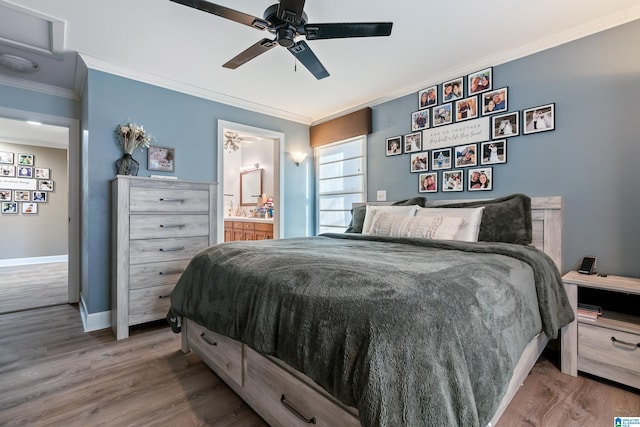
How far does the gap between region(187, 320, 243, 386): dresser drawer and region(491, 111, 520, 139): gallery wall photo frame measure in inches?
104

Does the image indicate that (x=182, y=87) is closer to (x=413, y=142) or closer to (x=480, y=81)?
(x=413, y=142)

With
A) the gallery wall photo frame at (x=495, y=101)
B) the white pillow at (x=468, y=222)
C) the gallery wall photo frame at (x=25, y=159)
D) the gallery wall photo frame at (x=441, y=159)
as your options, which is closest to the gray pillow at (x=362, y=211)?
the gallery wall photo frame at (x=441, y=159)

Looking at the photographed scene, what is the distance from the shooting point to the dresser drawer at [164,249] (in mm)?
2535

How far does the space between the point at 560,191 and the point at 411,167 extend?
1.33m

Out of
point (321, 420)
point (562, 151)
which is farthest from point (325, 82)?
point (321, 420)

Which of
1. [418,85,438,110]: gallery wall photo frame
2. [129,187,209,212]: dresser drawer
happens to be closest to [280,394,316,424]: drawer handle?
[129,187,209,212]: dresser drawer

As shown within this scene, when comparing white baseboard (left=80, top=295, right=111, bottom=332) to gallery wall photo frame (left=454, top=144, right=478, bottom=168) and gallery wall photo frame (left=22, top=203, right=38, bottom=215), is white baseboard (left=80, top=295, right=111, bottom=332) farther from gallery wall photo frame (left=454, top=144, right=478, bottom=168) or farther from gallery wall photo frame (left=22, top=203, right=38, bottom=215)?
gallery wall photo frame (left=22, top=203, right=38, bottom=215)

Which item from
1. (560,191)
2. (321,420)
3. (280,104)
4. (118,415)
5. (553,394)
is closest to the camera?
(321,420)

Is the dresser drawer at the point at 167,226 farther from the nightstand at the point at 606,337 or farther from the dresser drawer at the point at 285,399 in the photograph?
the nightstand at the point at 606,337

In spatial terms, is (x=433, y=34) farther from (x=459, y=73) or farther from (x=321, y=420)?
(x=321, y=420)

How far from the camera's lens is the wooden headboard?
7.25 ft

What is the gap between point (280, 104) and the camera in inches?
152

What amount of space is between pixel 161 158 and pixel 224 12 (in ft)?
6.37

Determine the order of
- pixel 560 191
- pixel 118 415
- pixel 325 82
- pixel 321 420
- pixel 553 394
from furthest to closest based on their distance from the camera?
1. pixel 325 82
2. pixel 560 191
3. pixel 553 394
4. pixel 118 415
5. pixel 321 420
